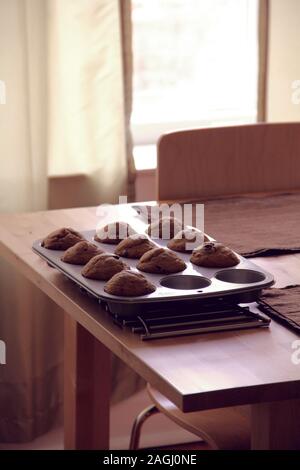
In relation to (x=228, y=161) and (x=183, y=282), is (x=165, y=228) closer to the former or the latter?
(x=183, y=282)

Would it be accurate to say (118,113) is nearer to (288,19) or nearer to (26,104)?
(26,104)

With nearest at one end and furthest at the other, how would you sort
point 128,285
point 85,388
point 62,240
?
1. point 128,285
2. point 62,240
3. point 85,388

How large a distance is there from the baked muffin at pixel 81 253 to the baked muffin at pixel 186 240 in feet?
0.46

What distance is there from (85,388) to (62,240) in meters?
0.39

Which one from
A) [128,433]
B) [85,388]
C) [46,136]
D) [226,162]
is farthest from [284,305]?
[128,433]

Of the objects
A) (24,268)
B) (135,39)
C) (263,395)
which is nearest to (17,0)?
(135,39)

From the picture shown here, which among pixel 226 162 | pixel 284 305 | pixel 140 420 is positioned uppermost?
pixel 226 162

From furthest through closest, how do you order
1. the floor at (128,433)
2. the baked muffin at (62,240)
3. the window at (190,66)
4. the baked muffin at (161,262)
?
the window at (190,66) < the floor at (128,433) < the baked muffin at (62,240) < the baked muffin at (161,262)

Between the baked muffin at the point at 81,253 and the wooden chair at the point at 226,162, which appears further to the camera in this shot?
the wooden chair at the point at 226,162

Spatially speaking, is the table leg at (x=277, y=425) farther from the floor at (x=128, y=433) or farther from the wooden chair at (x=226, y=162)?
the floor at (x=128, y=433)

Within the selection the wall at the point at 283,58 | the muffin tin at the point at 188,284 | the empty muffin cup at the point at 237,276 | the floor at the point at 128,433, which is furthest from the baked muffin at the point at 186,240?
the wall at the point at 283,58

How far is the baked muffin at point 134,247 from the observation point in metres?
1.60

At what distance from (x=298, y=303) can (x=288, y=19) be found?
4.86 feet

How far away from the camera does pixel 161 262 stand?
1.51 m
